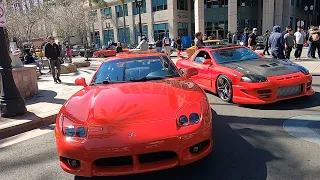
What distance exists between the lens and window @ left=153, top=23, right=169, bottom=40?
4270cm

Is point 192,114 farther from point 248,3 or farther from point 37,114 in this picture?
point 248,3

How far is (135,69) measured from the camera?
4477mm

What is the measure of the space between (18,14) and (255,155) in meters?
30.0

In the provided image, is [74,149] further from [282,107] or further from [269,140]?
[282,107]

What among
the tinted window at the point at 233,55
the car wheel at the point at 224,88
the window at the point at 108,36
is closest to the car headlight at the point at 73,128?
the car wheel at the point at 224,88

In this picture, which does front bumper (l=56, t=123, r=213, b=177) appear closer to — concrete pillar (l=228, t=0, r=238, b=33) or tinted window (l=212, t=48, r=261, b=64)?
tinted window (l=212, t=48, r=261, b=64)

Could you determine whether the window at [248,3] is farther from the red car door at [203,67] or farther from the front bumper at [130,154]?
the front bumper at [130,154]

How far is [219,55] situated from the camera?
22.6 ft

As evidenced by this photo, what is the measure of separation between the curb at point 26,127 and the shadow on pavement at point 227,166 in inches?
105

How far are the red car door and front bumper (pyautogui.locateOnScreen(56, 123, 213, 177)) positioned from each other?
157 inches

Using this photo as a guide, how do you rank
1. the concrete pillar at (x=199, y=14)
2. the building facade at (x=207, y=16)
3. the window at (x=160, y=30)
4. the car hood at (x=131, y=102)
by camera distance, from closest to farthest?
the car hood at (x=131, y=102) → the building facade at (x=207, y=16) → the concrete pillar at (x=199, y=14) → the window at (x=160, y=30)

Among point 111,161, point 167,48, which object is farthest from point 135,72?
point 167,48

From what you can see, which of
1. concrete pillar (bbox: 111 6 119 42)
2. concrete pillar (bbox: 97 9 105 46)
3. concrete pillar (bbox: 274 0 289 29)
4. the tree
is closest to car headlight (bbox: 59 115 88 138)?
the tree

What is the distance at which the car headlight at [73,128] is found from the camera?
296 centimetres
